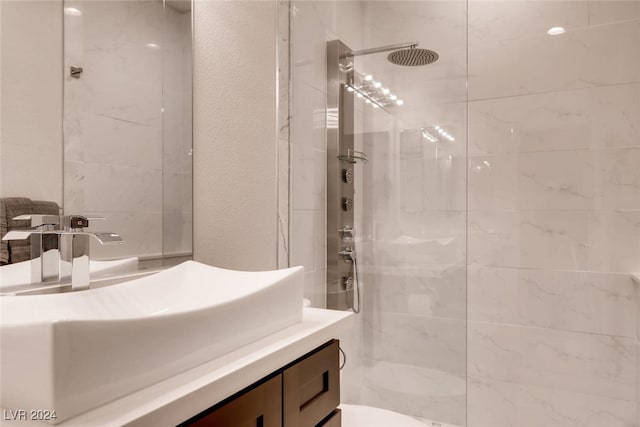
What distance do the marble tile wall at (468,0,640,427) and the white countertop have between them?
4.96 ft

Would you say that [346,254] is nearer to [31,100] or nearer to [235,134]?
[235,134]

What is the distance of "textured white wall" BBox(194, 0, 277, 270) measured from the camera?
165cm

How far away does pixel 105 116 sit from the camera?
1.35m

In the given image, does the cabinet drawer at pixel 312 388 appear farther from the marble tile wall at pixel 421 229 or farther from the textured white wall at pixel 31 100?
the marble tile wall at pixel 421 229

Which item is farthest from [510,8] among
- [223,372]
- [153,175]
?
[223,372]

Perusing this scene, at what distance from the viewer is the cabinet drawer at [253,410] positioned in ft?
2.44

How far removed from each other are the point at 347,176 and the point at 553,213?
108cm

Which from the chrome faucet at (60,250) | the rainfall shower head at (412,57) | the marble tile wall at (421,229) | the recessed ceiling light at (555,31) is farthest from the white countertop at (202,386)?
the recessed ceiling light at (555,31)

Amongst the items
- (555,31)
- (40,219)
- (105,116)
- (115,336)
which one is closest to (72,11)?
(105,116)

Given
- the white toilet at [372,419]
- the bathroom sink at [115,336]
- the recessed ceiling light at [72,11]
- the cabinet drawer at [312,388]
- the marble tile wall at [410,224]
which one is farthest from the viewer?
the marble tile wall at [410,224]

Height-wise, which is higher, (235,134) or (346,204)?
(235,134)

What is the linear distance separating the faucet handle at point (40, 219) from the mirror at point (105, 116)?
8 cm

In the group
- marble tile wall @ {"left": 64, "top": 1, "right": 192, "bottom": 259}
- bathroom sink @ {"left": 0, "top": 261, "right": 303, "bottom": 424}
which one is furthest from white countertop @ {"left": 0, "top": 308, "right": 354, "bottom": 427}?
marble tile wall @ {"left": 64, "top": 1, "right": 192, "bottom": 259}

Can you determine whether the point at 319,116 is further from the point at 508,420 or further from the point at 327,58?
the point at 508,420
